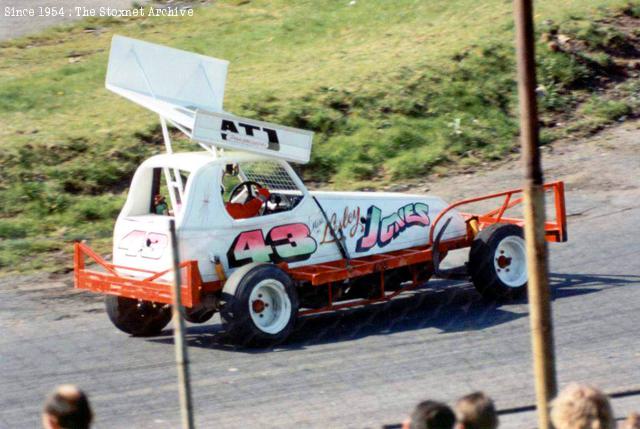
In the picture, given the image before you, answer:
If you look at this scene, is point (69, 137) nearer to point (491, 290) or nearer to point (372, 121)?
point (372, 121)

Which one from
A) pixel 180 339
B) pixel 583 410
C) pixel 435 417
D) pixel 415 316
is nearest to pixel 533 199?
pixel 583 410

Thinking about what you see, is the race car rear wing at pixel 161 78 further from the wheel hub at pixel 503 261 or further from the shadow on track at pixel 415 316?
the wheel hub at pixel 503 261

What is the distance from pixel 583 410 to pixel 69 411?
7.59 ft

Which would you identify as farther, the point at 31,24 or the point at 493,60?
the point at 31,24

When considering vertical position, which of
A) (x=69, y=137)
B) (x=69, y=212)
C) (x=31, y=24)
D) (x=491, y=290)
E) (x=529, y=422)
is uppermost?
(x=31, y=24)

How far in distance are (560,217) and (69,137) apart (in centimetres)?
883

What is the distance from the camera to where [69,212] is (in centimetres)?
1639

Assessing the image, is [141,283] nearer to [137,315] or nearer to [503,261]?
[137,315]

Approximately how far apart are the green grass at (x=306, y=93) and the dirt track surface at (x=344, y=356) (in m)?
3.00

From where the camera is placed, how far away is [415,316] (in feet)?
39.8

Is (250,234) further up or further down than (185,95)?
further down

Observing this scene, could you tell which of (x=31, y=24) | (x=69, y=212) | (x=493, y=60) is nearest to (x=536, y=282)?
(x=69, y=212)

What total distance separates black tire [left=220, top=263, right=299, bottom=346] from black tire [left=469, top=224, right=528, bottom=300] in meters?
2.18

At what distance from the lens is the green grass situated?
17156 mm
